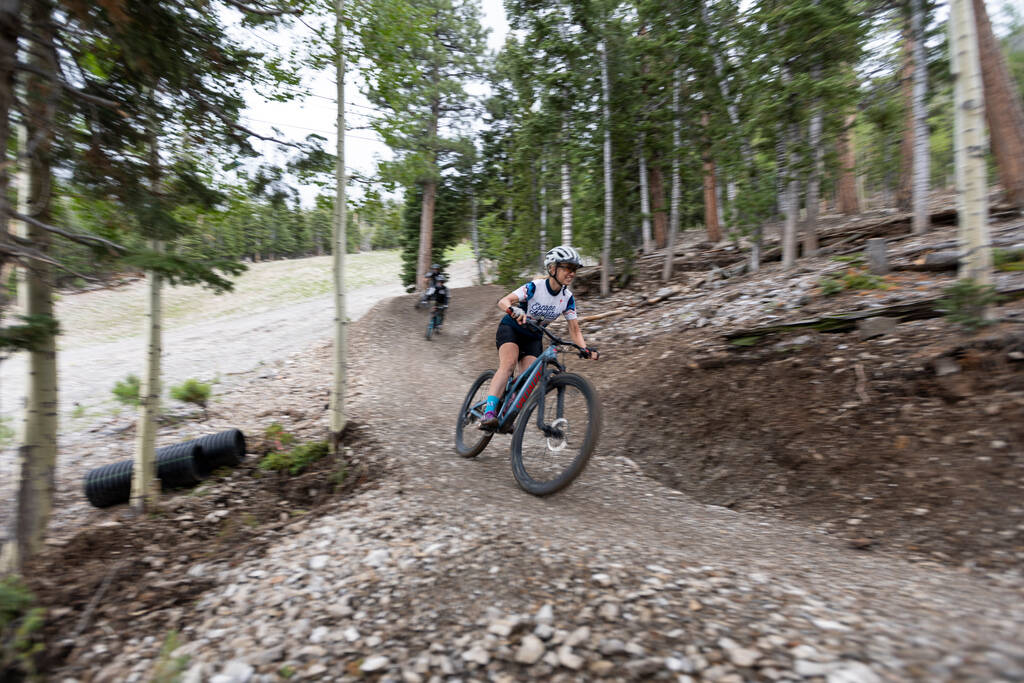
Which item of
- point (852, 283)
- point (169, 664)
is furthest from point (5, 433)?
point (852, 283)

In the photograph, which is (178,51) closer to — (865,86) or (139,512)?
(139,512)

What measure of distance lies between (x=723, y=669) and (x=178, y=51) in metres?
6.90

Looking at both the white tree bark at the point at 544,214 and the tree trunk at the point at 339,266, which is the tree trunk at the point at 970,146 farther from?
the white tree bark at the point at 544,214

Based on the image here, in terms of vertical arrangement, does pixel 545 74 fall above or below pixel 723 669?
above

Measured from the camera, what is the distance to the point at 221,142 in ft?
19.0

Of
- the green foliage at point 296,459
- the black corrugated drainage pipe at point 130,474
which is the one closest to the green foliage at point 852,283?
the green foliage at point 296,459

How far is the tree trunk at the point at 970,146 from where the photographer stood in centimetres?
552

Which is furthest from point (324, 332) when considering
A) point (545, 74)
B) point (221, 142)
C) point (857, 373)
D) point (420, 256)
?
point (857, 373)

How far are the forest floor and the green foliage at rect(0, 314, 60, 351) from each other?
6.13 ft

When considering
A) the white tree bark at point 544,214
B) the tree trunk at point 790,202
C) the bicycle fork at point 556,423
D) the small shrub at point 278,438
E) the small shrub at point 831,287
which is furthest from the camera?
the white tree bark at point 544,214

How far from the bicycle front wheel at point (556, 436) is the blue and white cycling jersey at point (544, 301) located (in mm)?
769

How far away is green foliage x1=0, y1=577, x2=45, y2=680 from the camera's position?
3.00 metres

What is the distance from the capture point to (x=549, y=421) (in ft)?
16.9

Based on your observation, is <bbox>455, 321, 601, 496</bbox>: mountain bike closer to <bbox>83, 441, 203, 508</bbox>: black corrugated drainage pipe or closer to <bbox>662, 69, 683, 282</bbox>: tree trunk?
<bbox>83, 441, 203, 508</bbox>: black corrugated drainage pipe
